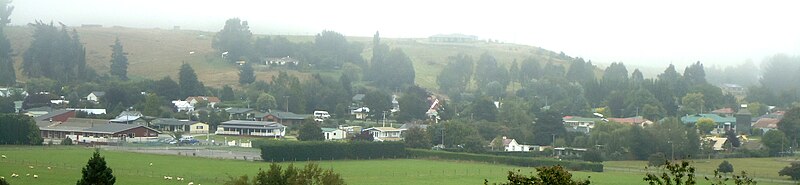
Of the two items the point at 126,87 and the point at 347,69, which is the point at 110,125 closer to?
the point at 126,87

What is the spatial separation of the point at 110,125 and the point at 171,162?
53.6 ft

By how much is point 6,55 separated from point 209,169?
5253 centimetres

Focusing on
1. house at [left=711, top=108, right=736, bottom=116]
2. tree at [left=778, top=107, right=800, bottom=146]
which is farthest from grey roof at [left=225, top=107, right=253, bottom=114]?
house at [left=711, top=108, right=736, bottom=116]

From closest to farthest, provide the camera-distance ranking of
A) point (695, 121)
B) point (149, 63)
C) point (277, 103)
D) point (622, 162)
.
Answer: point (622, 162) < point (695, 121) < point (277, 103) < point (149, 63)

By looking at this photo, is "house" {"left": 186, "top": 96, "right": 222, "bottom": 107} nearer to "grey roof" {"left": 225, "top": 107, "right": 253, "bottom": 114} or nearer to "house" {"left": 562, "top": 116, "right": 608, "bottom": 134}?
"grey roof" {"left": 225, "top": 107, "right": 253, "bottom": 114}

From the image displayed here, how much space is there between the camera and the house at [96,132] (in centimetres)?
5784

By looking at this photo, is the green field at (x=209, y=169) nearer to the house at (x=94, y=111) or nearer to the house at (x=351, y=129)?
the house at (x=351, y=129)

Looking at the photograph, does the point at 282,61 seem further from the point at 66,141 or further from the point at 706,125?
the point at 66,141

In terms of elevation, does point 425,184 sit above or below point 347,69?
below

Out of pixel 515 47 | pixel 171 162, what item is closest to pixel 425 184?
pixel 171 162

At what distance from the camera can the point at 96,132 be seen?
191ft

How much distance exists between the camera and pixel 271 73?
94.4m

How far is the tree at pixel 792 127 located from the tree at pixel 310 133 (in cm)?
2393

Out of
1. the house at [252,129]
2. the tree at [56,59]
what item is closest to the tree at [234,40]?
the tree at [56,59]
